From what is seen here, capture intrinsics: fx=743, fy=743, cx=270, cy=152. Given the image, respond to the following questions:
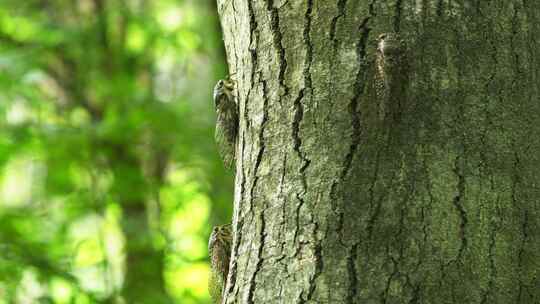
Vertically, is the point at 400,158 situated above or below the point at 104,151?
below

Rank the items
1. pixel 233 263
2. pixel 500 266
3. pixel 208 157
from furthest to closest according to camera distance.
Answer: pixel 208 157, pixel 233 263, pixel 500 266

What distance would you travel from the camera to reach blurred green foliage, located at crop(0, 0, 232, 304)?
17.8 feet

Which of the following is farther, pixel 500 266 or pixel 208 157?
pixel 208 157

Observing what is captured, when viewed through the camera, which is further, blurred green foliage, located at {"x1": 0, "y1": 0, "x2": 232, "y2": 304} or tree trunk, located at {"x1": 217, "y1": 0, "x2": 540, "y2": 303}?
blurred green foliage, located at {"x1": 0, "y1": 0, "x2": 232, "y2": 304}

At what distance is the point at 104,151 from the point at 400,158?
491 cm

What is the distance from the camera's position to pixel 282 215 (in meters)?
2.02

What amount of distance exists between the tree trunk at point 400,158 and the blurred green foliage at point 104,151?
121 inches

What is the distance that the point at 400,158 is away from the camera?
1900 mm

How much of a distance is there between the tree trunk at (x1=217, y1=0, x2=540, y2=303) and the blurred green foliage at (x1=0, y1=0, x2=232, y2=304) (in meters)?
3.08

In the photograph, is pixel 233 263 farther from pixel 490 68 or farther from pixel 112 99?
pixel 112 99

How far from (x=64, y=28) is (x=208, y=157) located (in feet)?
6.27

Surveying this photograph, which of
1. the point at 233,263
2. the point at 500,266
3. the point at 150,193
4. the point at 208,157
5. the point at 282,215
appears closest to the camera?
the point at 500,266

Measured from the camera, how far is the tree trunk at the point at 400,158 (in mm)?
Answer: 1875

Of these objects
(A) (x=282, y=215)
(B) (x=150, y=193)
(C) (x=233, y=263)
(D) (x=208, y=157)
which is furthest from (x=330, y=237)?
(B) (x=150, y=193)
